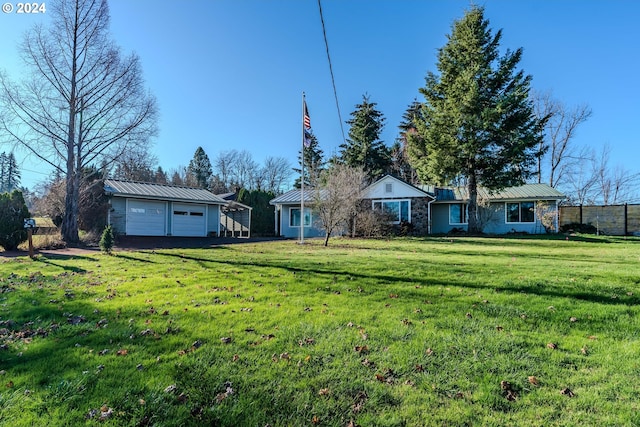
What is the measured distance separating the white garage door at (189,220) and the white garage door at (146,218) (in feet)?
2.54

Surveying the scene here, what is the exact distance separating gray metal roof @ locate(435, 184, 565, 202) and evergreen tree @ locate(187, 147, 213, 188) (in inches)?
1516

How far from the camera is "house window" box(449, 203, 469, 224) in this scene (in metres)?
22.4

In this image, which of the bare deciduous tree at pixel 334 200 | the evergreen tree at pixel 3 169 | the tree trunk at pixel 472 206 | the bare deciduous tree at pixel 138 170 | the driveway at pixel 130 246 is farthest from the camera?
the evergreen tree at pixel 3 169

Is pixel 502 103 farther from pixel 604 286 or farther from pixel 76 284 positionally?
pixel 76 284

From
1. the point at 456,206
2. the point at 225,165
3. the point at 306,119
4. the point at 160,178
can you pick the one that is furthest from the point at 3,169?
the point at 456,206

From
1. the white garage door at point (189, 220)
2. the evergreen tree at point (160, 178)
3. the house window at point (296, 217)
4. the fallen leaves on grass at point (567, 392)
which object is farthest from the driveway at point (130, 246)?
the evergreen tree at point (160, 178)

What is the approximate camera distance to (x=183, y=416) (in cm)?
267

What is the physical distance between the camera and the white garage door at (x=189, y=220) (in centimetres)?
2214

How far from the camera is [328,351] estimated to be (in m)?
3.72

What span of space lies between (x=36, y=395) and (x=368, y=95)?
115 ft

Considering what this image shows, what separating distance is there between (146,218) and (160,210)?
3.13ft

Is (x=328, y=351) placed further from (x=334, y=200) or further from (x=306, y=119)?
→ (x=306, y=119)

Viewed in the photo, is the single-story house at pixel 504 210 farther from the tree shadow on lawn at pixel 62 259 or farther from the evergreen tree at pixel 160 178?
the evergreen tree at pixel 160 178

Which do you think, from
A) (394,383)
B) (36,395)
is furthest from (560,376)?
(36,395)
